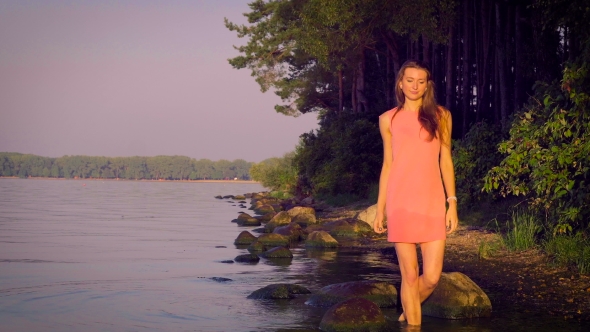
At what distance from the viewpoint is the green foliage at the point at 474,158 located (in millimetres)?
18094

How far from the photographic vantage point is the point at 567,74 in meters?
9.70

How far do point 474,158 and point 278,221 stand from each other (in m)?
6.74

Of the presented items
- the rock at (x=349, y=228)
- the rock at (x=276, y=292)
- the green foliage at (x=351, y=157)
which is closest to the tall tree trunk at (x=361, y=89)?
the green foliage at (x=351, y=157)

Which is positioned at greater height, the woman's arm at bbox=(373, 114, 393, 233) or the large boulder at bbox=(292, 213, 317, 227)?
the woman's arm at bbox=(373, 114, 393, 233)

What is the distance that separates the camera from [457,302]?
8.02 m

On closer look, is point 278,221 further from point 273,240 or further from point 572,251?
point 572,251

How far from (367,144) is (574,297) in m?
21.6

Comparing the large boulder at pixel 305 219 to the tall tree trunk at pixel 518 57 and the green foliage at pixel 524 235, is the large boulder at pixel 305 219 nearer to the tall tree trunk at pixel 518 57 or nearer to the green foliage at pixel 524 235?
the tall tree trunk at pixel 518 57

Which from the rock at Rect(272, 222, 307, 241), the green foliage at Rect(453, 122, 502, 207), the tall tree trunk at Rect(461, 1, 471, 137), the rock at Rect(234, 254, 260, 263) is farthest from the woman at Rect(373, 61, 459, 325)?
the tall tree trunk at Rect(461, 1, 471, 137)

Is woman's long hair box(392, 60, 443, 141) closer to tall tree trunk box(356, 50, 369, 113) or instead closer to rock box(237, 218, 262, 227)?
rock box(237, 218, 262, 227)

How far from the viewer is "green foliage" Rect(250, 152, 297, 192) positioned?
5009 cm

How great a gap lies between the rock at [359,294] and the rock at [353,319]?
46.6 inches

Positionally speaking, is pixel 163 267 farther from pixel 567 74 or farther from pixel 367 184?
pixel 367 184

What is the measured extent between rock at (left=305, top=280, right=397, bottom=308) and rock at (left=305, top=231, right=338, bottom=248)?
733cm
